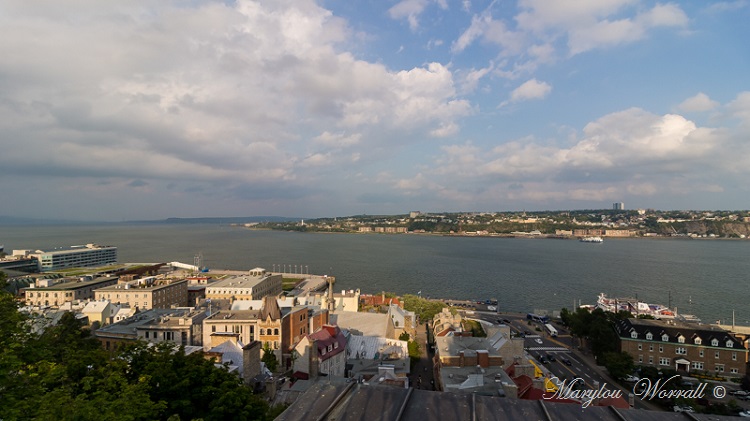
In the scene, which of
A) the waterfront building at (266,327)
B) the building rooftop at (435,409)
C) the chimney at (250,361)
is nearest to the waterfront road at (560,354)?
the waterfront building at (266,327)

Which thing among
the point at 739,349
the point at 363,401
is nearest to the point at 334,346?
the point at 363,401

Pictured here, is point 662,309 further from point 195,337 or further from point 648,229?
point 648,229

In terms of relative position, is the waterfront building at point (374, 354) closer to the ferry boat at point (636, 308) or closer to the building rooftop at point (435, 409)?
the building rooftop at point (435, 409)

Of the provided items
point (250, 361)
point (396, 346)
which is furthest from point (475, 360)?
point (250, 361)

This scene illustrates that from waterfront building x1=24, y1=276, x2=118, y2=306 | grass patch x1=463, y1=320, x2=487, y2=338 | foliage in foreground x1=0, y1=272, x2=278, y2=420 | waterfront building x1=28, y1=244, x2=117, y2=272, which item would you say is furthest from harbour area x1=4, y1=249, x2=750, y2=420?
waterfront building x1=28, y1=244, x2=117, y2=272

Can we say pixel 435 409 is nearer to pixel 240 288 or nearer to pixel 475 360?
pixel 475 360

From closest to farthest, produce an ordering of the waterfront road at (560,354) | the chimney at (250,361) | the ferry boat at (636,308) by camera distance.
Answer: the chimney at (250,361) → the waterfront road at (560,354) → the ferry boat at (636,308)
